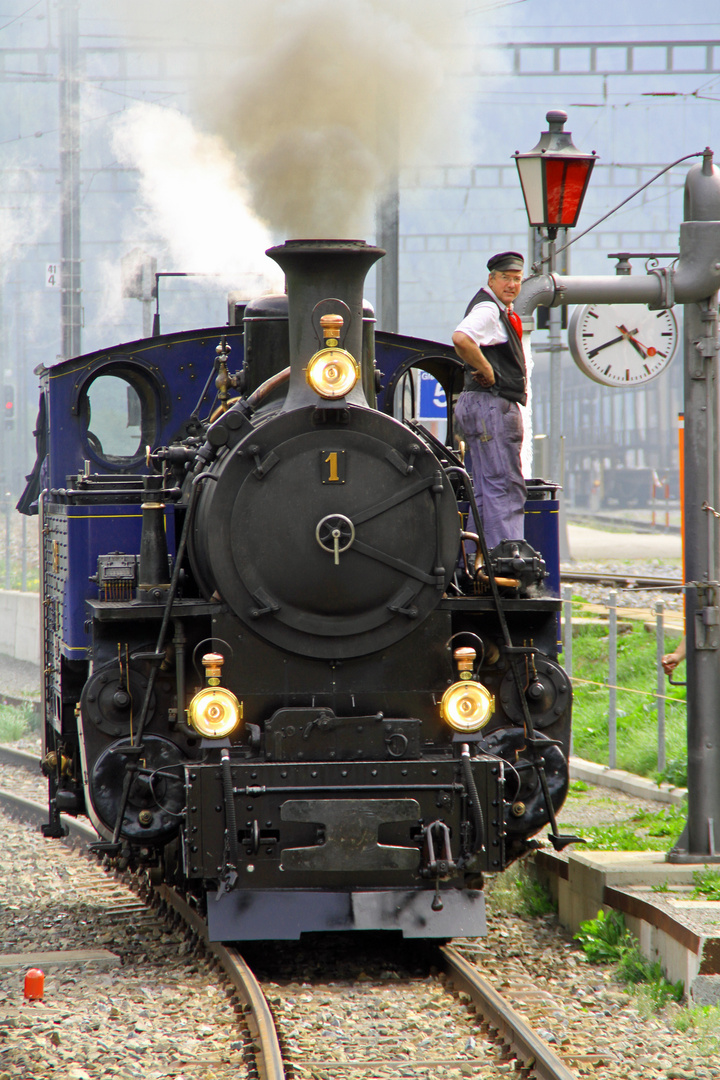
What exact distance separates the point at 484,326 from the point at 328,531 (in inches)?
53.8

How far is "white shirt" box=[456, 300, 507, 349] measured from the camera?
19.6ft

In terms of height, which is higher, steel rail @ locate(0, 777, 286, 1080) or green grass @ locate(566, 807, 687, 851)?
green grass @ locate(566, 807, 687, 851)

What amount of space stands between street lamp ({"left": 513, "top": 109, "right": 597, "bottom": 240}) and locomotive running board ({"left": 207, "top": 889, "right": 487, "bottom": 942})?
161 inches

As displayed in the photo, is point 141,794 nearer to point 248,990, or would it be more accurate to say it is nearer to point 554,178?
point 248,990

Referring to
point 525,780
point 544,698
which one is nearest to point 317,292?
point 544,698

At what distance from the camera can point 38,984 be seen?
4965 mm

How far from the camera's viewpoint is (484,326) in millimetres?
6012

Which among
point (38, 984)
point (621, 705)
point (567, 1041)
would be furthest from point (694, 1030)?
point (621, 705)

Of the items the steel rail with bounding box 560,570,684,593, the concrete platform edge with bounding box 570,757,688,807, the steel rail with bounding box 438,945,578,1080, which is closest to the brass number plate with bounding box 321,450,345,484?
the steel rail with bounding box 438,945,578,1080

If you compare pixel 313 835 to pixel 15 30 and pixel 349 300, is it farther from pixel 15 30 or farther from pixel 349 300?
pixel 15 30

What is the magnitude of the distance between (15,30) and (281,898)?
15.0m

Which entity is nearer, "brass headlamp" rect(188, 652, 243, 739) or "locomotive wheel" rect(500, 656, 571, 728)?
"brass headlamp" rect(188, 652, 243, 739)

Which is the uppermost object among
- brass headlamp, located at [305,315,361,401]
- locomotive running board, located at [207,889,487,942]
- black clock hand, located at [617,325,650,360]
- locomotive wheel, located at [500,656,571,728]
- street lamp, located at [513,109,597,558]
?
street lamp, located at [513,109,597,558]

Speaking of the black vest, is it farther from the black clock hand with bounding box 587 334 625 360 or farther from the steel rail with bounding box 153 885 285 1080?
the black clock hand with bounding box 587 334 625 360
